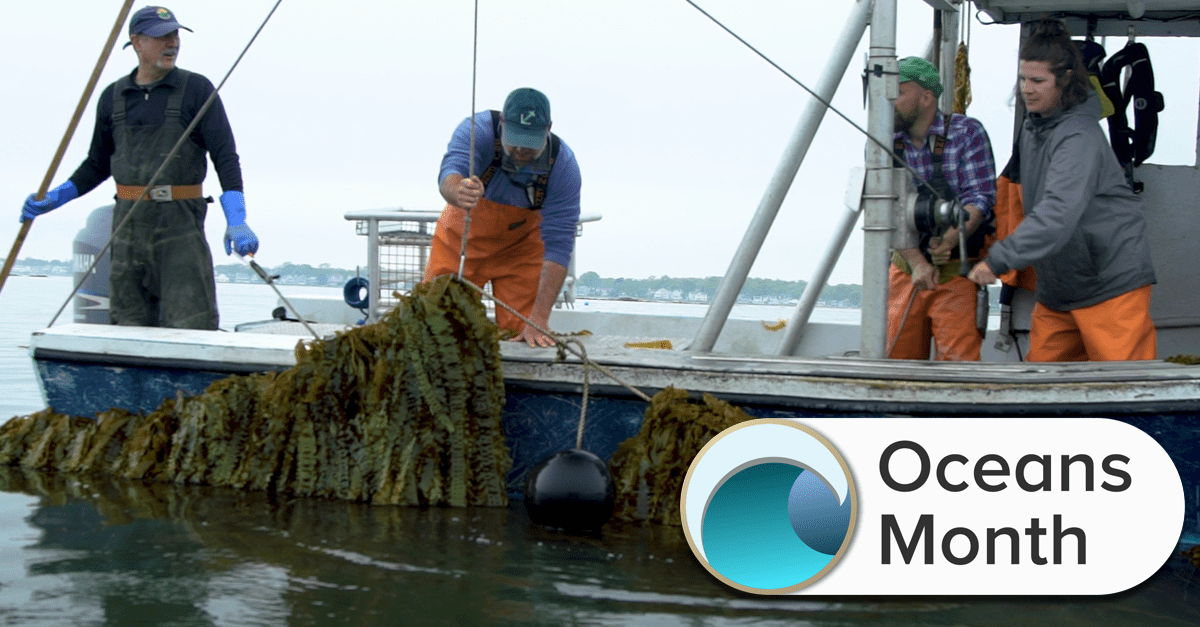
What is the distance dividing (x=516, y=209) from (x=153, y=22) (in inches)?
80.2

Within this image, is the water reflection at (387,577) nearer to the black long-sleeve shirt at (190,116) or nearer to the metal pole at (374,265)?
the black long-sleeve shirt at (190,116)

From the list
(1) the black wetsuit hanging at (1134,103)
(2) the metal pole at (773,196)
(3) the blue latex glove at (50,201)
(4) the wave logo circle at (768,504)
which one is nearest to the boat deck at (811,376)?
(2) the metal pole at (773,196)

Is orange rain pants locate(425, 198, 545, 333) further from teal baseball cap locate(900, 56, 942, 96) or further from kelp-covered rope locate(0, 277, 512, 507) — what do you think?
teal baseball cap locate(900, 56, 942, 96)

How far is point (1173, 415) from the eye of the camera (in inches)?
147

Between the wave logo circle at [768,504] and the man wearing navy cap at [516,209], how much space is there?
158 cm

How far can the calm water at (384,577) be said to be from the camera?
328cm

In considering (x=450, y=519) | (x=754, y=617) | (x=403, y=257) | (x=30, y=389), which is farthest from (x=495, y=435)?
(x=30, y=389)

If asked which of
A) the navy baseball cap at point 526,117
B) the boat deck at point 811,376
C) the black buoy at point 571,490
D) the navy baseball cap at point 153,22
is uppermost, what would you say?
the navy baseball cap at point 153,22

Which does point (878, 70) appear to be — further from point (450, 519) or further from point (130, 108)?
point (130, 108)

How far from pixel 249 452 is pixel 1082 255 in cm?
358

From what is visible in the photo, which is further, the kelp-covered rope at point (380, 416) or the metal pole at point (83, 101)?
the metal pole at point (83, 101)

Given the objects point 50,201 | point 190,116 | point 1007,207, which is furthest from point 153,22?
point 1007,207

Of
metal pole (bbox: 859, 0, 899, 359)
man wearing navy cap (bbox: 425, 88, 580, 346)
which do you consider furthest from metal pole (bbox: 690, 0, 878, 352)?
man wearing navy cap (bbox: 425, 88, 580, 346)

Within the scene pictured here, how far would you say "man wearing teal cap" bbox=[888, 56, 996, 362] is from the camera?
509 cm
